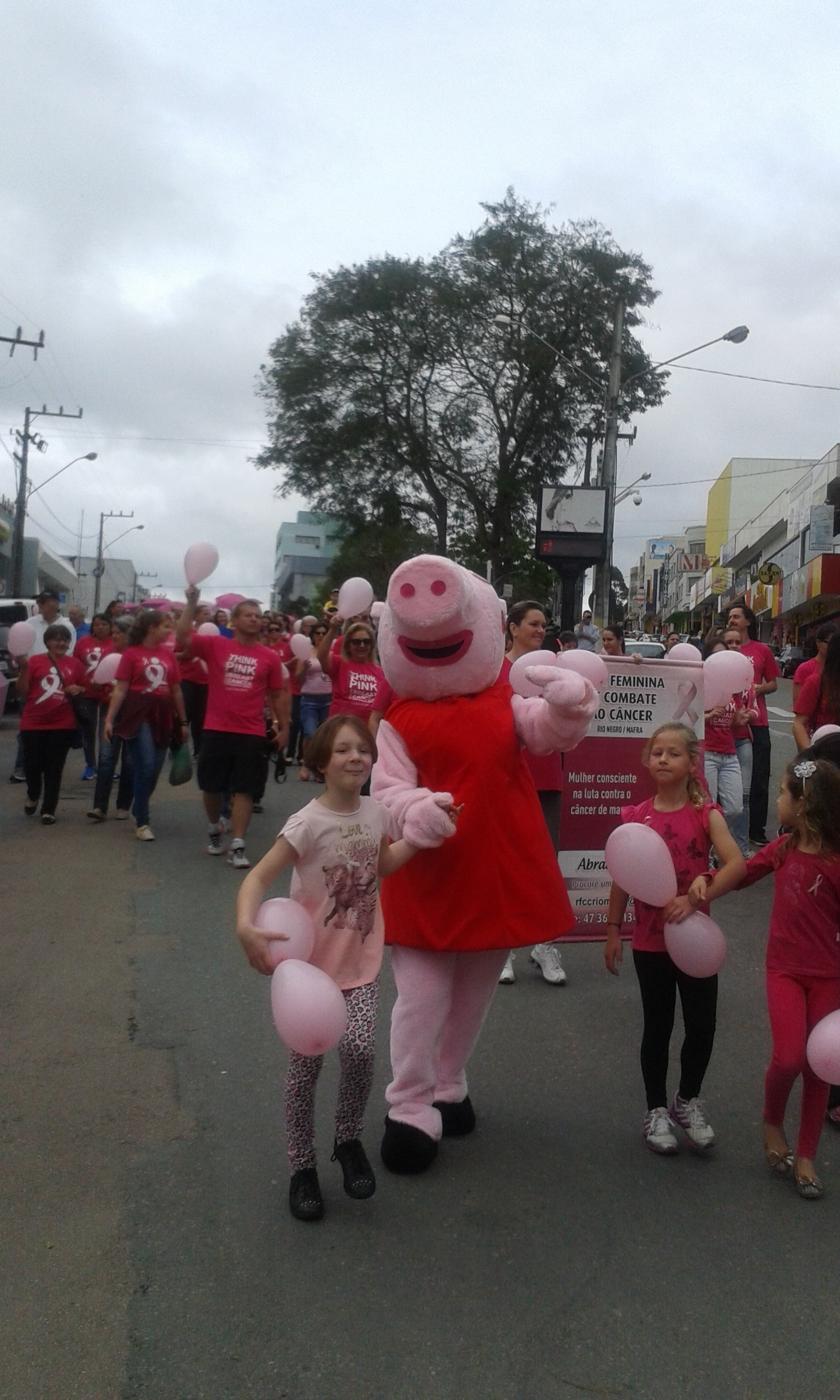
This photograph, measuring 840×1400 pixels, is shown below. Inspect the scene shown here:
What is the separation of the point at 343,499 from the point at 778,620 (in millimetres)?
28651

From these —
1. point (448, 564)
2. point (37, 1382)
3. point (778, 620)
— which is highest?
point (778, 620)

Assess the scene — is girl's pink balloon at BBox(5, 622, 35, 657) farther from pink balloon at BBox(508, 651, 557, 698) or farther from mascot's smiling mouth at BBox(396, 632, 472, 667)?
mascot's smiling mouth at BBox(396, 632, 472, 667)

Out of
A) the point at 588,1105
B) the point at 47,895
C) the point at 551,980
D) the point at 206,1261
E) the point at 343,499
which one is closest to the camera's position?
the point at 206,1261

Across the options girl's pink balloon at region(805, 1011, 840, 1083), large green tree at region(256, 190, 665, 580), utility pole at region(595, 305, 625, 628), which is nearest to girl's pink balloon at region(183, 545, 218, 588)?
girl's pink balloon at region(805, 1011, 840, 1083)

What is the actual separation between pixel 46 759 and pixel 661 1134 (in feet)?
22.9

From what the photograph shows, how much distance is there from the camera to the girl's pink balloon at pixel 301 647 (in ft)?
36.6

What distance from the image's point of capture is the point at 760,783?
908cm

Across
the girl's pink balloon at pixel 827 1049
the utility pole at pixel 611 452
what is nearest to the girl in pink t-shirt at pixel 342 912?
the girl's pink balloon at pixel 827 1049

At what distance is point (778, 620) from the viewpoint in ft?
181

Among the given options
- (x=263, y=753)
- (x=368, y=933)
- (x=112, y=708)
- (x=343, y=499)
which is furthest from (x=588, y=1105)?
(x=343, y=499)

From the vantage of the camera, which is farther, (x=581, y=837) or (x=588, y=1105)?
(x=581, y=837)

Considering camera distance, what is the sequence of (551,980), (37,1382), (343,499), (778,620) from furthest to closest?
1. (778,620)
2. (343,499)
3. (551,980)
4. (37,1382)

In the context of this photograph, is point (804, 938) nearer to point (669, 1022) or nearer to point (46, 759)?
point (669, 1022)

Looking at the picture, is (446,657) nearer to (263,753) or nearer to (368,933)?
(368,933)
